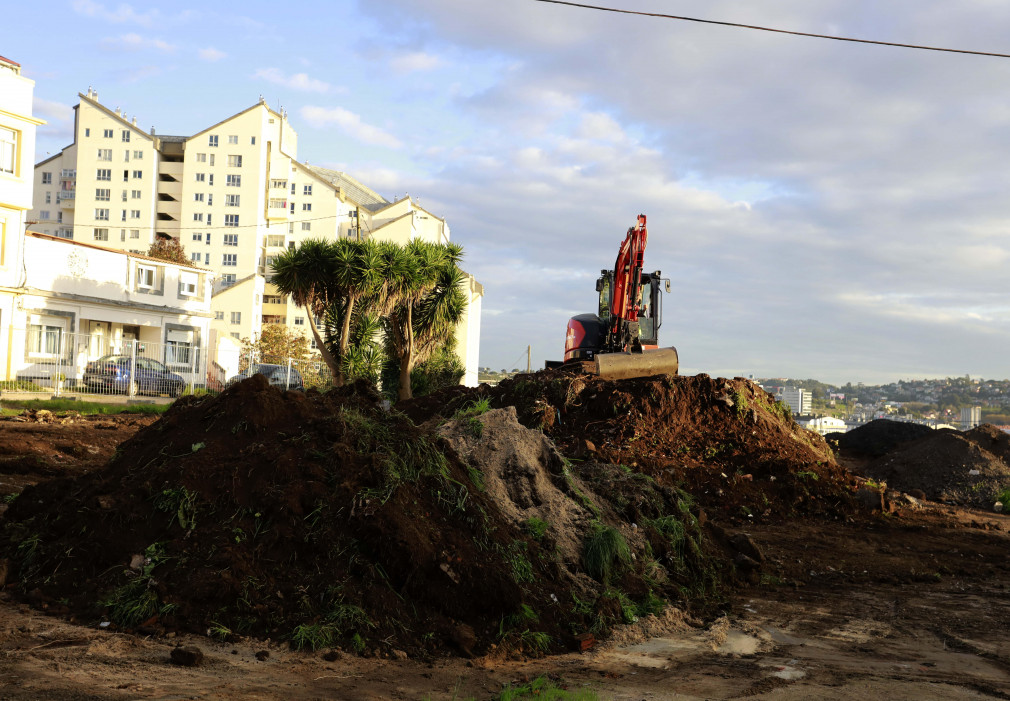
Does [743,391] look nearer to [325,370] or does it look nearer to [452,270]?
[452,270]

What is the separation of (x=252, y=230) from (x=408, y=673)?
6891 centimetres

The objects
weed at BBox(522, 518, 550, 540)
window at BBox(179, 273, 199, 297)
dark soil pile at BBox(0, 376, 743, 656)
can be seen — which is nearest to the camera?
dark soil pile at BBox(0, 376, 743, 656)

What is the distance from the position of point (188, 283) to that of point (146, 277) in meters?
2.19

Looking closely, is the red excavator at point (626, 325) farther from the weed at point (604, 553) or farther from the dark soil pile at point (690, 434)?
the weed at point (604, 553)

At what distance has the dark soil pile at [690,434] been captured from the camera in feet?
39.3

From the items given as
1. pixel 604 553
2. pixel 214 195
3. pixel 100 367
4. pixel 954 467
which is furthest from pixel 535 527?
pixel 214 195

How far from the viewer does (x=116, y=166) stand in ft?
231

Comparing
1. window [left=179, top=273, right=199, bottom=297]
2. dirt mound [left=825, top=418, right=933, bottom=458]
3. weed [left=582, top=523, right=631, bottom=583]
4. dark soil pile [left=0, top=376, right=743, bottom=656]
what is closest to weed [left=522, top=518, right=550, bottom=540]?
dark soil pile [left=0, top=376, right=743, bottom=656]

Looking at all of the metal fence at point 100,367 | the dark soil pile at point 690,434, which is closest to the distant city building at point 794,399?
the dark soil pile at point 690,434

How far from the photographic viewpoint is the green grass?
63.8ft

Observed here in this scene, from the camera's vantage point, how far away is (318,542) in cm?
548

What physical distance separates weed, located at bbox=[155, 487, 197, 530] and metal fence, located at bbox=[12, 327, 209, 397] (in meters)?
19.4

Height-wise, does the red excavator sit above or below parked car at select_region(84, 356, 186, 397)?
above

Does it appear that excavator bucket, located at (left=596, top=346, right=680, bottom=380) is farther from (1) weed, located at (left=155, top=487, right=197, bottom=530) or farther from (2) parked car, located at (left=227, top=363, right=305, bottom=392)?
(2) parked car, located at (left=227, top=363, right=305, bottom=392)
